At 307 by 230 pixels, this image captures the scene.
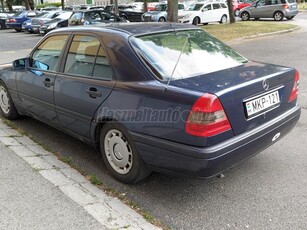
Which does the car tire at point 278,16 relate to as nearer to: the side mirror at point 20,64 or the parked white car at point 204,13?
the parked white car at point 204,13

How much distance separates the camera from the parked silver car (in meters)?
22.6

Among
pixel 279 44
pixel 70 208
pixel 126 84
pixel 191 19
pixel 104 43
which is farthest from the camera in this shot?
pixel 191 19

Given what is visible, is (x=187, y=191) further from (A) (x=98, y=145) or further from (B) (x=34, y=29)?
(B) (x=34, y=29)

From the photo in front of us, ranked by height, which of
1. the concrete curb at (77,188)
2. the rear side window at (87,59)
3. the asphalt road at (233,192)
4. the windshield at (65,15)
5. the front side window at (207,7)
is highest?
the front side window at (207,7)

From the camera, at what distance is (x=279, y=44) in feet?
41.6

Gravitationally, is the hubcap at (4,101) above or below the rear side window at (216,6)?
below

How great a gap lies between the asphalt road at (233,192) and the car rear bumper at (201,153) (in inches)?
15.2

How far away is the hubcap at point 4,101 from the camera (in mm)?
A: 5333

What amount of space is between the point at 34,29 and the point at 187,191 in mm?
21371

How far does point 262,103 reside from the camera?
3.12 meters

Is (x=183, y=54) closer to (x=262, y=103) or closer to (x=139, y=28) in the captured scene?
(x=139, y=28)

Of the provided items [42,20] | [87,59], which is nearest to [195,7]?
[42,20]

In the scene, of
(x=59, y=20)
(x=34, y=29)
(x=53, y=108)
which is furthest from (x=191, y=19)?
(x=53, y=108)

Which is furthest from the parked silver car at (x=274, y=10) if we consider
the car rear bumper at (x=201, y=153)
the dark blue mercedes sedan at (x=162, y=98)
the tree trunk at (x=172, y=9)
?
the car rear bumper at (x=201, y=153)
